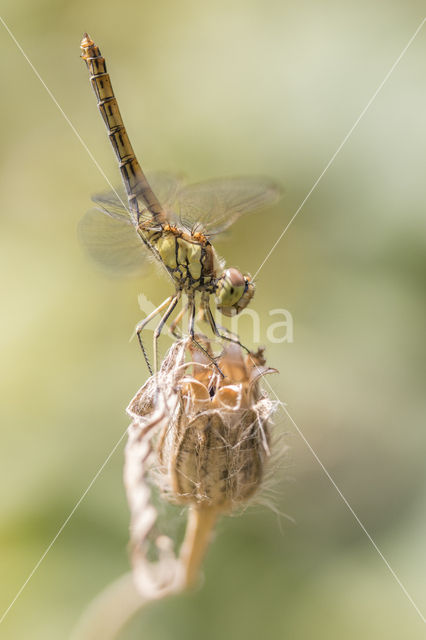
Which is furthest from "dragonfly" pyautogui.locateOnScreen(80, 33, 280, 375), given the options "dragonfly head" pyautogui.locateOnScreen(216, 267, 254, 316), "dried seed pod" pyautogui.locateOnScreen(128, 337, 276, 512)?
"dried seed pod" pyautogui.locateOnScreen(128, 337, 276, 512)

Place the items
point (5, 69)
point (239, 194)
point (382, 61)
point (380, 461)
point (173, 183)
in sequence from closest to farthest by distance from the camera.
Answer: point (239, 194), point (173, 183), point (380, 461), point (382, 61), point (5, 69)

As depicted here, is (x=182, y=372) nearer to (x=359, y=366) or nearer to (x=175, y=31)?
(x=359, y=366)

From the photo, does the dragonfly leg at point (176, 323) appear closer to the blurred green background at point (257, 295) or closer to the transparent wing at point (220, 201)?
the transparent wing at point (220, 201)

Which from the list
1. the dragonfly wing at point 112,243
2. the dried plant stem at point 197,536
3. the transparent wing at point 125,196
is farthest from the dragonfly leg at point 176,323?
the dried plant stem at point 197,536

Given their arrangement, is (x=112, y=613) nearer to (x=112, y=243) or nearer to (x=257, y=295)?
(x=112, y=243)

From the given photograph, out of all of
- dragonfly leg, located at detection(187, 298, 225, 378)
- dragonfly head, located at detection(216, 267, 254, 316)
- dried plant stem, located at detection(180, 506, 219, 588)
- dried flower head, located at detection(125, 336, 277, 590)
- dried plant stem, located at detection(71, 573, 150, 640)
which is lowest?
dried plant stem, located at detection(71, 573, 150, 640)

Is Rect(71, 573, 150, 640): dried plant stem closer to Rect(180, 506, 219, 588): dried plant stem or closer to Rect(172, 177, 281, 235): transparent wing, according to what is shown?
Rect(180, 506, 219, 588): dried plant stem

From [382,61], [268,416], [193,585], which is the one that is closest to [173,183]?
[268,416]
